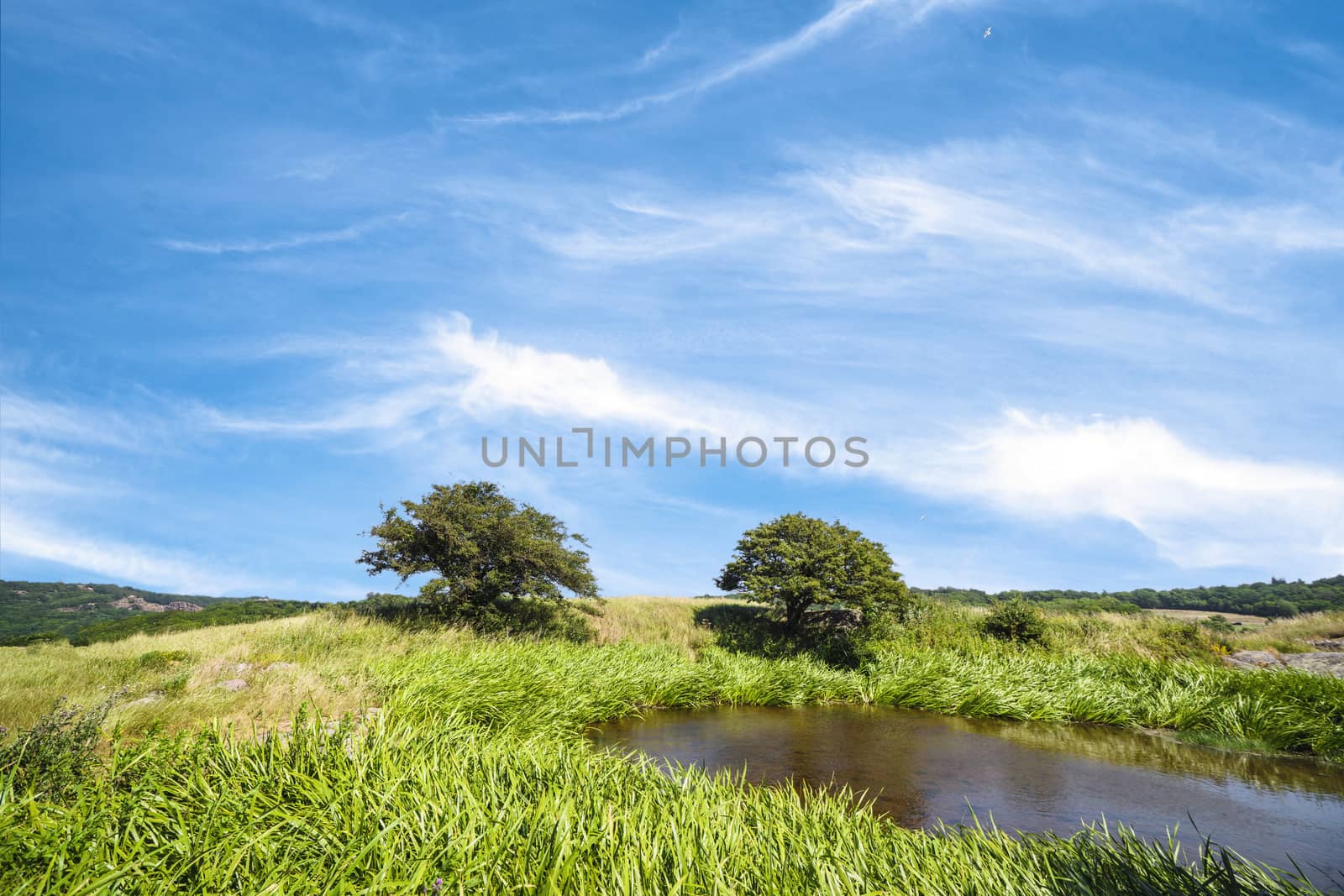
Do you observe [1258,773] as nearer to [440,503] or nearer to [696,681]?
[696,681]

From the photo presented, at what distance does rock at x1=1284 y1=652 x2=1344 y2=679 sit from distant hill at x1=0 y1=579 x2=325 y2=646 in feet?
101

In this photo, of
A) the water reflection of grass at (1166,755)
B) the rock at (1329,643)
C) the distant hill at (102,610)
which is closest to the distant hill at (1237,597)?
the rock at (1329,643)

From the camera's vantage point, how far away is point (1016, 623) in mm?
19938

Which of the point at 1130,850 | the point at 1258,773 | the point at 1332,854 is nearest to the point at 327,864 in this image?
the point at 1130,850

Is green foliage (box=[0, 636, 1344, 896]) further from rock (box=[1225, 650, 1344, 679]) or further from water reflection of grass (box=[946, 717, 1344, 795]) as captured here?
rock (box=[1225, 650, 1344, 679])

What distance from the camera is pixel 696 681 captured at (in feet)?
46.9

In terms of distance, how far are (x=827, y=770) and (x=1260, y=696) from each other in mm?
9589

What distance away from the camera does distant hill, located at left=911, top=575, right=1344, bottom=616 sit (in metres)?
40.2

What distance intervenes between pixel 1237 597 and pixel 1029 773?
179 ft

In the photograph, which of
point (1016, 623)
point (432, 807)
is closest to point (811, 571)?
point (1016, 623)

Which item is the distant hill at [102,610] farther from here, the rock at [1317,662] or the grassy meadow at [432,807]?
the rock at [1317,662]

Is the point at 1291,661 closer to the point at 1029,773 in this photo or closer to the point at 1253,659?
the point at 1253,659

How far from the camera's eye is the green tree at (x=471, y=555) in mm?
17734

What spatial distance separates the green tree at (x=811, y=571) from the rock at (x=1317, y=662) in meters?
9.43
